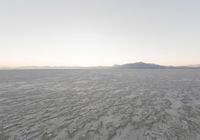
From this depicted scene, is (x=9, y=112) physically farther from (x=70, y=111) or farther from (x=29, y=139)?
(x=29, y=139)

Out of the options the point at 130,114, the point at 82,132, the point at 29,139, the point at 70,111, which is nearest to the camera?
the point at 29,139

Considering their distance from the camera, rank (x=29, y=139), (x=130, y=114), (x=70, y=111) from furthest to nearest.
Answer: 1. (x=70, y=111)
2. (x=130, y=114)
3. (x=29, y=139)

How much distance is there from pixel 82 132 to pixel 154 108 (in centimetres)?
681

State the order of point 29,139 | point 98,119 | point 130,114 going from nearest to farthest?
point 29,139 → point 98,119 → point 130,114

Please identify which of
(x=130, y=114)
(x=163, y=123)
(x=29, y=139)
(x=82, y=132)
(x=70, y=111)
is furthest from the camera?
(x=70, y=111)

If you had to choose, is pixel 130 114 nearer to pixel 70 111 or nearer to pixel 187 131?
pixel 187 131

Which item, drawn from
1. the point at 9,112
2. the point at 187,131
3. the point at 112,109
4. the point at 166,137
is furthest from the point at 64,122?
the point at 187,131

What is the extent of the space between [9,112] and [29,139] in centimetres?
520

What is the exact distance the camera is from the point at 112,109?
11.2 meters

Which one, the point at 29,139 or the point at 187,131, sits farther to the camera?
the point at 187,131

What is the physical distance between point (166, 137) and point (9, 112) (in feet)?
35.2

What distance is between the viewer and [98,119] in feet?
29.8

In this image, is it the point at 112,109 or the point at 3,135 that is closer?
the point at 3,135

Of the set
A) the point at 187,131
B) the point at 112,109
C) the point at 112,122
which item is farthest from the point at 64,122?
the point at 187,131
